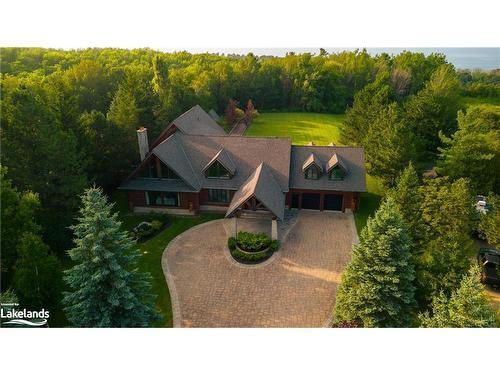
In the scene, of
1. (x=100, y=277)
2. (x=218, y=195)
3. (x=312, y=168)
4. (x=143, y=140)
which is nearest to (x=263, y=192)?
(x=218, y=195)

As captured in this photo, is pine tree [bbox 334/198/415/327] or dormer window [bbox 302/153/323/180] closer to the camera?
pine tree [bbox 334/198/415/327]

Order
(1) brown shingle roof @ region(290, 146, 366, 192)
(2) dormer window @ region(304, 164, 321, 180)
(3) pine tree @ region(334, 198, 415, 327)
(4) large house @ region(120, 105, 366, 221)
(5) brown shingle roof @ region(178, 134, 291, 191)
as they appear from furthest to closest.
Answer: (2) dormer window @ region(304, 164, 321, 180) < (5) brown shingle roof @ region(178, 134, 291, 191) < (1) brown shingle roof @ region(290, 146, 366, 192) < (4) large house @ region(120, 105, 366, 221) < (3) pine tree @ region(334, 198, 415, 327)

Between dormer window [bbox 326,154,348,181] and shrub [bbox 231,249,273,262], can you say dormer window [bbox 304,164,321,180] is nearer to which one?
dormer window [bbox 326,154,348,181]

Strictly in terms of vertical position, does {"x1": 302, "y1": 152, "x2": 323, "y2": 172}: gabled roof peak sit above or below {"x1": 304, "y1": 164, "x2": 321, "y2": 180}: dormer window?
above

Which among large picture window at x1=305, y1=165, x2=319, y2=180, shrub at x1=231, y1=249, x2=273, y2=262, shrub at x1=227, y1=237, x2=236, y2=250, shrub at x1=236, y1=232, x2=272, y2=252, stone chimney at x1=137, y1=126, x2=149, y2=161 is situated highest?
stone chimney at x1=137, y1=126, x2=149, y2=161

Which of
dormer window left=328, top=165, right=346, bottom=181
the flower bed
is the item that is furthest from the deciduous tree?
the flower bed

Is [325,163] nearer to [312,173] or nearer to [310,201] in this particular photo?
[312,173]

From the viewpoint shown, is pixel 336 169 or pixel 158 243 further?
pixel 336 169

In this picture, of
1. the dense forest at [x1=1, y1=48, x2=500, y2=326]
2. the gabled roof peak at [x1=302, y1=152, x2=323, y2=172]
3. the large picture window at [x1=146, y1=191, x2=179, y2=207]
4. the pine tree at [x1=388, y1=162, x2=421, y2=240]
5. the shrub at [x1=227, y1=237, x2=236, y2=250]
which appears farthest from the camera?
the large picture window at [x1=146, y1=191, x2=179, y2=207]
